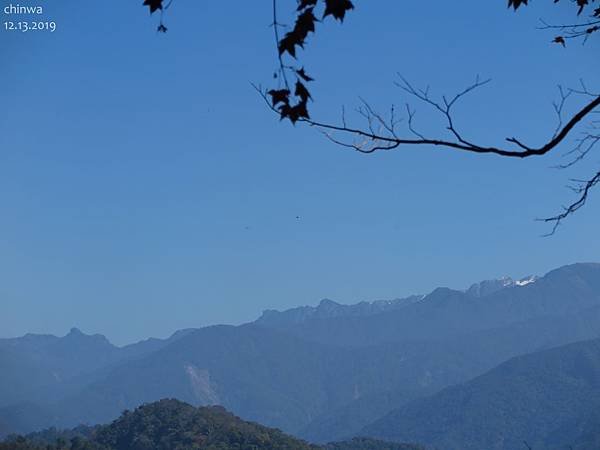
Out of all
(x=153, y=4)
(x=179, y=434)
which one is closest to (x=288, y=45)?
(x=153, y=4)

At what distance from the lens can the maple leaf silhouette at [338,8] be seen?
445cm

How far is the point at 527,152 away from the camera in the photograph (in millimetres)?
4812

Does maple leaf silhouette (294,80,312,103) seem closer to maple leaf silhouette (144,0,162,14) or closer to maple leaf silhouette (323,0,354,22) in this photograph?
maple leaf silhouette (323,0,354,22)

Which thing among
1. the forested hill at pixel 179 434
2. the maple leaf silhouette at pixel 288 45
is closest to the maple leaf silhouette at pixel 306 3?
the maple leaf silhouette at pixel 288 45

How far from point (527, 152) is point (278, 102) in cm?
130

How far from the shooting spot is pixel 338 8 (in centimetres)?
446

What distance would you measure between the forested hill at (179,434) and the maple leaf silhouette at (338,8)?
77.8m

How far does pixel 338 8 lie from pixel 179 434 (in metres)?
91.8

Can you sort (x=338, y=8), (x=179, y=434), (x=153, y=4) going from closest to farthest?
(x=338, y=8)
(x=153, y=4)
(x=179, y=434)

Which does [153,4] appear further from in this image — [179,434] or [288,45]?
[179,434]

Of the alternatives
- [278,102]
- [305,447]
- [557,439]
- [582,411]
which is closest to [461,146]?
[278,102]

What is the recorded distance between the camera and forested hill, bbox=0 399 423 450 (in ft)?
275

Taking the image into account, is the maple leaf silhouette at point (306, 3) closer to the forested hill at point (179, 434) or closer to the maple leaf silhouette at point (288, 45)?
the maple leaf silhouette at point (288, 45)

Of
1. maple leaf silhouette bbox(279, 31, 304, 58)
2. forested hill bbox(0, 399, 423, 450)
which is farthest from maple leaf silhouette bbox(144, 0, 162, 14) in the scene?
forested hill bbox(0, 399, 423, 450)
